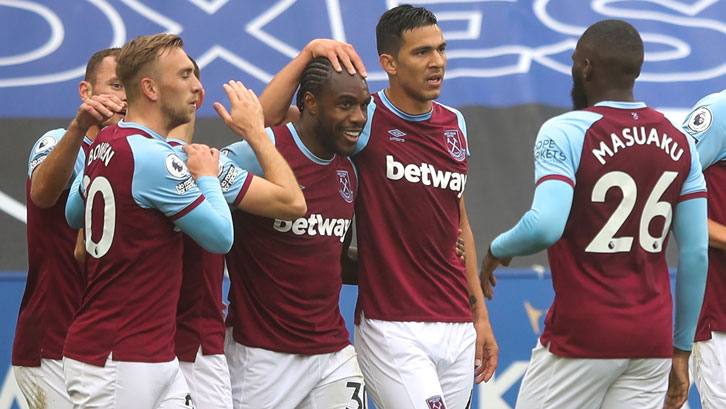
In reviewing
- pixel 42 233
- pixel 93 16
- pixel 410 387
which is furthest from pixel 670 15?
pixel 42 233

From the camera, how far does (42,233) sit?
15.9 ft

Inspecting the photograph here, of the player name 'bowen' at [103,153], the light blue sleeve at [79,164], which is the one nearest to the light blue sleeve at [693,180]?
the player name 'bowen' at [103,153]

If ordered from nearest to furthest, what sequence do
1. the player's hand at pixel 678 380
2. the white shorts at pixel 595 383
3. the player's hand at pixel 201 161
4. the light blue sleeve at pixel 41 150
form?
the player's hand at pixel 201 161 → the white shorts at pixel 595 383 → the player's hand at pixel 678 380 → the light blue sleeve at pixel 41 150

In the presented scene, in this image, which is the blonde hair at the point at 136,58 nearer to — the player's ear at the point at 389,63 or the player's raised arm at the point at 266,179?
the player's raised arm at the point at 266,179

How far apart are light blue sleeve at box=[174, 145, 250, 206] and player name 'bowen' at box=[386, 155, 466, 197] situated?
730 mm

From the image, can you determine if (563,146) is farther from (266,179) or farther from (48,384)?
(48,384)

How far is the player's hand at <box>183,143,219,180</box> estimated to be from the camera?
4.10 metres

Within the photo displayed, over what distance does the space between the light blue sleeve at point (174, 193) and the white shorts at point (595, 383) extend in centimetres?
140

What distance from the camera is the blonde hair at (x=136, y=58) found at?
13.5ft

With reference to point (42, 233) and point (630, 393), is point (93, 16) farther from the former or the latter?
point (630, 393)

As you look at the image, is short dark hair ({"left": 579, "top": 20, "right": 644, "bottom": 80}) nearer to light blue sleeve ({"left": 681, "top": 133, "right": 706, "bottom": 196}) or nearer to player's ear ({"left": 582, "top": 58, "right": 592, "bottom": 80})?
player's ear ({"left": 582, "top": 58, "right": 592, "bottom": 80})

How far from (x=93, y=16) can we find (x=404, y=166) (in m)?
3.78

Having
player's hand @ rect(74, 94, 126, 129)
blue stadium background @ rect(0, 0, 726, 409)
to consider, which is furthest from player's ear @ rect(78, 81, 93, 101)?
blue stadium background @ rect(0, 0, 726, 409)

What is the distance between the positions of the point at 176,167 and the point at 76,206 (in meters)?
0.70
